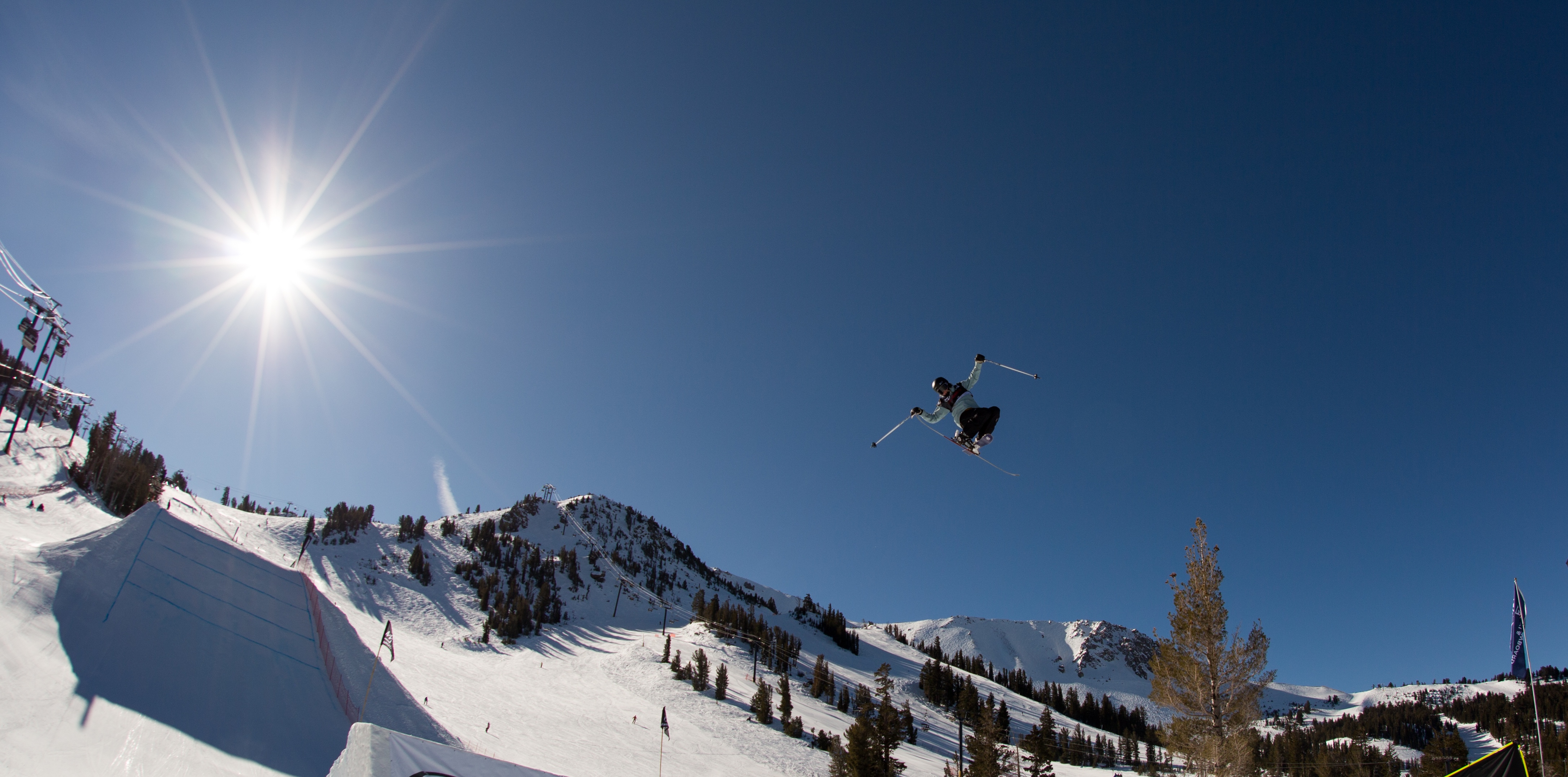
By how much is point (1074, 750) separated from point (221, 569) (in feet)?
404

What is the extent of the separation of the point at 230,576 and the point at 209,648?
9.71 m

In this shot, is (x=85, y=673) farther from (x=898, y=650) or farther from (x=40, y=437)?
(x=898, y=650)

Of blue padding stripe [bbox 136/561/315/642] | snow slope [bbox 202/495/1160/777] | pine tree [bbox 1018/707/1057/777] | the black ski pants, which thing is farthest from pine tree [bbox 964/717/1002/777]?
blue padding stripe [bbox 136/561/315/642]

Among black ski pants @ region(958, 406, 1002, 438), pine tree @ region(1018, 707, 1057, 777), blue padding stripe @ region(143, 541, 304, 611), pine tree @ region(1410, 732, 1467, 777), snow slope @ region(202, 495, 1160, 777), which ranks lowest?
pine tree @ region(1018, 707, 1057, 777)

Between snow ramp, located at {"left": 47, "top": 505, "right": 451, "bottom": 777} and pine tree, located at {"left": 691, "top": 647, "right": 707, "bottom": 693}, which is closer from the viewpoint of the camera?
snow ramp, located at {"left": 47, "top": 505, "right": 451, "bottom": 777}

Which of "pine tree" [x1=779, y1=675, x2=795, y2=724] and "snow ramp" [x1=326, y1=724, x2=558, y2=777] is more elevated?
"snow ramp" [x1=326, y1=724, x2=558, y2=777]

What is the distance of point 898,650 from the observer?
636 feet

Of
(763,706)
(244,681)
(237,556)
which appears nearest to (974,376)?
(244,681)

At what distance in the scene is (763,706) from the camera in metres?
68.8

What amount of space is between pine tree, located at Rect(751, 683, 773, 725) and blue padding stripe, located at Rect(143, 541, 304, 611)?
48346mm

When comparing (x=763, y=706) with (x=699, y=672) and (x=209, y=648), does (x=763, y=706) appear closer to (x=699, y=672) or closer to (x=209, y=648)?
(x=699, y=672)

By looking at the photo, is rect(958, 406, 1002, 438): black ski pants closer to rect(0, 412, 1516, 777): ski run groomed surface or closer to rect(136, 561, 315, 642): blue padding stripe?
rect(0, 412, 1516, 777): ski run groomed surface

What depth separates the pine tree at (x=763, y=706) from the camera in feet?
222

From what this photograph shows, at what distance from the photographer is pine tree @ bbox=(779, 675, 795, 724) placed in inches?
2670
